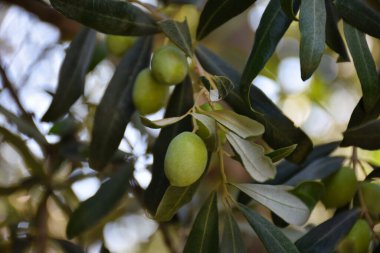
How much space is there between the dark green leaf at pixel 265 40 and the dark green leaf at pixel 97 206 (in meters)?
0.43

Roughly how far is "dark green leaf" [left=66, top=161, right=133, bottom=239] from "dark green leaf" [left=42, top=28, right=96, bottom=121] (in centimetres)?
17

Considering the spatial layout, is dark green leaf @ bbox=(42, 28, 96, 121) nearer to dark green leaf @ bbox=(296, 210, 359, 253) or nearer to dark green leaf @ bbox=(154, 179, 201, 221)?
dark green leaf @ bbox=(154, 179, 201, 221)

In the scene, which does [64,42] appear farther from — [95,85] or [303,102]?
[303,102]

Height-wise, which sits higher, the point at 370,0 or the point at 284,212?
the point at 370,0

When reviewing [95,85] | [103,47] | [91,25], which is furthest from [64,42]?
[91,25]

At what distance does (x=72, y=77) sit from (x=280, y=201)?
1.47 feet

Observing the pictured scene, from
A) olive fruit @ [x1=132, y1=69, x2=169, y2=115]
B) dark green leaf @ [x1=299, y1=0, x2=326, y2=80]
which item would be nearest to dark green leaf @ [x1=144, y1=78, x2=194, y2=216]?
olive fruit @ [x1=132, y1=69, x2=169, y2=115]

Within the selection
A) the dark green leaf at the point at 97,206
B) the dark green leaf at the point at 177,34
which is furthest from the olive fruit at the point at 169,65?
the dark green leaf at the point at 97,206

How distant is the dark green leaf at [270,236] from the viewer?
29.5 inches

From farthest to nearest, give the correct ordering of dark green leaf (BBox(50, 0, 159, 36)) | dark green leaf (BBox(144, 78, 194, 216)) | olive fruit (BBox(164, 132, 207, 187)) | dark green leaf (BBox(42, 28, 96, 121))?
dark green leaf (BBox(42, 28, 96, 121)) → dark green leaf (BBox(144, 78, 194, 216)) → dark green leaf (BBox(50, 0, 159, 36)) → olive fruit (BBox(164, 132, 207, 187))

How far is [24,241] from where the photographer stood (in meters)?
1.22

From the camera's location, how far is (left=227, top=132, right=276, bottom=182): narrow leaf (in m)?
0.72

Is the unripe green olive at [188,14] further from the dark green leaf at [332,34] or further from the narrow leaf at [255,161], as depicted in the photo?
the narrow leaf at [255,161]

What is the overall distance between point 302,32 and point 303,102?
1810mm
